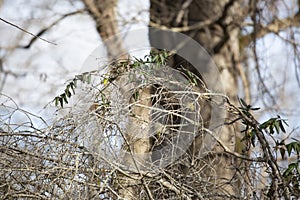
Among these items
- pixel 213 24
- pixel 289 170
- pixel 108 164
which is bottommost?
pixel 108 164

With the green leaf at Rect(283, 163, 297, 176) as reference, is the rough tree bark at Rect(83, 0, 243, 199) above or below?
above

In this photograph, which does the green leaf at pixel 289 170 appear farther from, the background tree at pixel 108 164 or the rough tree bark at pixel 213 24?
the rough tree bark at pixel 213 24

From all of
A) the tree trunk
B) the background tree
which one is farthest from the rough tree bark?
the background tree

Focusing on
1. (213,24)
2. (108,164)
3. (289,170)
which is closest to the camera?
(108,164)

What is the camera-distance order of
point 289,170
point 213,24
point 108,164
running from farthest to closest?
point 213,24, point 289,170, point 108,164

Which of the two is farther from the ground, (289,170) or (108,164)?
(289,170)

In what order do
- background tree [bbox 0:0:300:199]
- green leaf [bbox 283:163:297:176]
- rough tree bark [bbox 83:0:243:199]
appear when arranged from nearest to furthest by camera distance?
background tree [bbox 0:0:300:199] < green leaf [bbox 283:163:297:176] < rough tree bark [bbox 83:0:243:199]

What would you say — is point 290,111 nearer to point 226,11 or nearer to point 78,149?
point 226,11

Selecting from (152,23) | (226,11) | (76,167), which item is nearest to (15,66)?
(152,23)

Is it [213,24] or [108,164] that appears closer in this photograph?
[108,164]

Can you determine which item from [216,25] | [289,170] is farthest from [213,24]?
[289,170]

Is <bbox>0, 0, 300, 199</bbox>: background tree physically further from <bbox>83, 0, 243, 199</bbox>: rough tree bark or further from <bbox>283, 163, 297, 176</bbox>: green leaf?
<bbox>83, 0, 243, 199</bbox>: rough tree bark

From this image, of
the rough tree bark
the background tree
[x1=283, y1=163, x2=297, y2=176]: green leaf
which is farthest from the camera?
the rough tree bark

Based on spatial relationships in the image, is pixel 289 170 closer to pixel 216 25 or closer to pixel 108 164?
pixel 108 164
